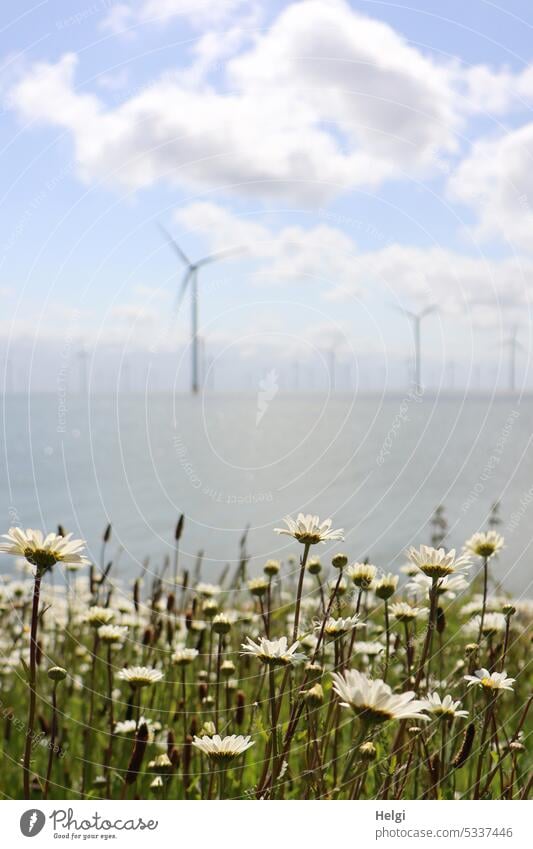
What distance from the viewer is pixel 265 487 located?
65.8ft

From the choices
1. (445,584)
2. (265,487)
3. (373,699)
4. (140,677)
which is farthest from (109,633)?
(265,487)

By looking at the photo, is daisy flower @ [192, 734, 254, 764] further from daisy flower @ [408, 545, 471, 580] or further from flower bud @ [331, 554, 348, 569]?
daisy flower @ [408, 545, 471, 580]

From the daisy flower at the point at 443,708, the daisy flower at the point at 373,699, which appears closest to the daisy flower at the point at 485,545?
the daisy flower at the point at 443,708

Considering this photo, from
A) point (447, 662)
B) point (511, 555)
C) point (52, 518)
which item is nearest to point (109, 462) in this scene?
point (52, 518)

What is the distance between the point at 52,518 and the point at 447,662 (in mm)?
13503

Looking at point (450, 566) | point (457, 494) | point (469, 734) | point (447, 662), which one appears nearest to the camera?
point (469, 734)

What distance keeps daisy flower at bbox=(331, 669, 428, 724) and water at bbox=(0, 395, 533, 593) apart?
1135 millimetres

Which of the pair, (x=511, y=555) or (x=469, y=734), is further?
(x=511, y=555)

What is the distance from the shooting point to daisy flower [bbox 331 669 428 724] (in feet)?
4.87

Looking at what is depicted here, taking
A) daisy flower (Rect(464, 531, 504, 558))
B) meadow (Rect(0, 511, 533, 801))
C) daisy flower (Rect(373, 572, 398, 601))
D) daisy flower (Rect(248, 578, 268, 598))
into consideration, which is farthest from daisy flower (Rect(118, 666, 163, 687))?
daisy flower (Rect(464, 531, 504, 558))
